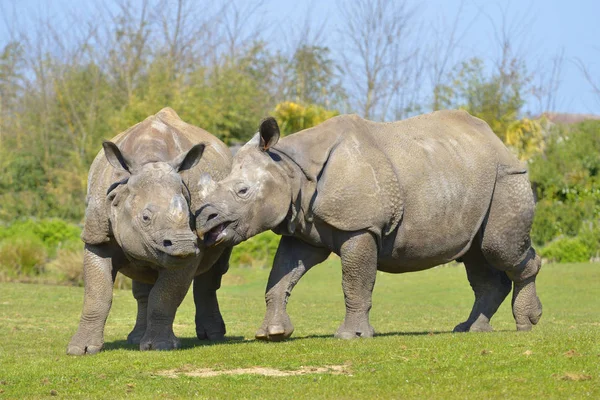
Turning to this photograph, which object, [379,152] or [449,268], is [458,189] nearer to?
[379,152]

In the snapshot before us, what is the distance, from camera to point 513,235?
446 inches

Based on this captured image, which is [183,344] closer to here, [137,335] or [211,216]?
[137,335]

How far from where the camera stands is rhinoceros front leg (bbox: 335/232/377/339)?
33.8ft

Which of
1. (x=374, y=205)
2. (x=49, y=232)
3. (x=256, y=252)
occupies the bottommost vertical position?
(x=256, y=252)

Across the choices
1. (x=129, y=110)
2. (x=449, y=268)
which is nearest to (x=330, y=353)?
(x=449, y=268)

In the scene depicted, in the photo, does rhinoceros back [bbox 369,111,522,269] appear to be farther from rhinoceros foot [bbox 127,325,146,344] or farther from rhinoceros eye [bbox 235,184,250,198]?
rhinoceros foot [bbox 127,325,146,344]

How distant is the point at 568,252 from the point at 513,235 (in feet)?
58.7

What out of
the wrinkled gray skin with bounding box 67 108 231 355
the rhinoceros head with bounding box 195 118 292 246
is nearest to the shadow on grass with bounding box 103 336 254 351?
the wrinkled gray skin with bounding box 67 108 231 355

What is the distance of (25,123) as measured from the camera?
152ft

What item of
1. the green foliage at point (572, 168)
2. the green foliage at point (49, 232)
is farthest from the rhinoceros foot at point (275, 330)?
the green foliage at point (572, 168)

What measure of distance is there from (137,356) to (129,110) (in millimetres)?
26953

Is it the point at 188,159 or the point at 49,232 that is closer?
A: the point at 188,159

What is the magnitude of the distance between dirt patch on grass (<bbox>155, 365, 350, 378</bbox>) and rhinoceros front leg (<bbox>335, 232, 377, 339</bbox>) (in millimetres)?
1556

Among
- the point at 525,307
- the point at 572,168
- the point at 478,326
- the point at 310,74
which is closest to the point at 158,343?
the point at 478,326
